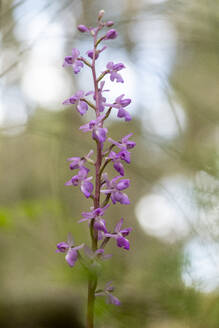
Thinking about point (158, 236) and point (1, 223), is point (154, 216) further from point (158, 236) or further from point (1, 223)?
point (1, 223)

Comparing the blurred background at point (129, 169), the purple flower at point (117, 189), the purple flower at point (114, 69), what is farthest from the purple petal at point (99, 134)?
the blurred background at point (129, 169)

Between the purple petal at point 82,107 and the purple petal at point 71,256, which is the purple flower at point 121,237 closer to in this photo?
the purple petal at point 71,256

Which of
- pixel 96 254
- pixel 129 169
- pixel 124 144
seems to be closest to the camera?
pixel 96 254

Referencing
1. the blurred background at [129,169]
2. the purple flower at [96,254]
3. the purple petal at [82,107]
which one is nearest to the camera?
the purple flower at [96,254]

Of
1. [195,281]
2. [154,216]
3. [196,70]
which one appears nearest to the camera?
[195,281]

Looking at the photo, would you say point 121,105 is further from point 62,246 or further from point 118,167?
point 62,246

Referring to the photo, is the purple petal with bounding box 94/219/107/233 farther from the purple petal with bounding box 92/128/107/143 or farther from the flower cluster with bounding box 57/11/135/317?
the purple petal with bounding box 92/128/107/143

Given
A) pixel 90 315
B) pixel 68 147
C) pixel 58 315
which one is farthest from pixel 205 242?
pixel 58 315

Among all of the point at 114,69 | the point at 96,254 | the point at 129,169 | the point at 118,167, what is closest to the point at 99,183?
the point at 118,167
